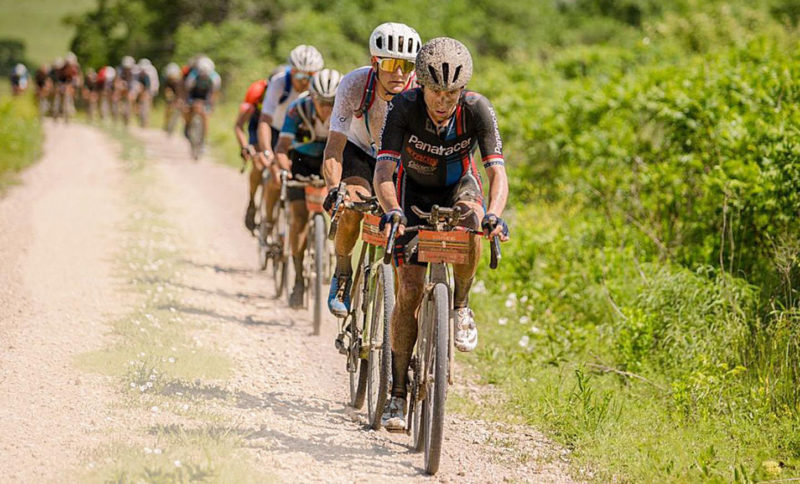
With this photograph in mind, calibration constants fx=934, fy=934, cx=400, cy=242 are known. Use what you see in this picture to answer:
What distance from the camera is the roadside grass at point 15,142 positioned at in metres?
18.3

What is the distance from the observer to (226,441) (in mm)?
5375

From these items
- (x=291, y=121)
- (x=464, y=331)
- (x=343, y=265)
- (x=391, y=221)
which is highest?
(x=291, y=121)

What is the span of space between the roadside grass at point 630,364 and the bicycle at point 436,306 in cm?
107

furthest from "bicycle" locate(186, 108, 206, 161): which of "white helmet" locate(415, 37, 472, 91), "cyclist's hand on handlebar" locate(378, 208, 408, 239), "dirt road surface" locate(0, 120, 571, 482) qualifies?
"cyclist's hand on handlebar" locate(378, 208, 408, 239)

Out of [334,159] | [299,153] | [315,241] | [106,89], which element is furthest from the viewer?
[106,89]

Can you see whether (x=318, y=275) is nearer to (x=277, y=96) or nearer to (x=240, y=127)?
(x=277, y=96)

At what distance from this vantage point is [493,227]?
4902 millimetres

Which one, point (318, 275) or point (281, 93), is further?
point (281, 93)

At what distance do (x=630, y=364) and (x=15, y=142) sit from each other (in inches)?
638

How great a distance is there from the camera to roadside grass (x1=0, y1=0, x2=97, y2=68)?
118500 mm

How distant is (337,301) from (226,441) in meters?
1.60

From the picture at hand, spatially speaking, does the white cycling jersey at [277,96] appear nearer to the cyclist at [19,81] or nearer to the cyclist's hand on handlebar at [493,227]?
the cyclist's hand on handlebar at [493,227]

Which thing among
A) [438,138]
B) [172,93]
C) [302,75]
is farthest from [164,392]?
[172,93]

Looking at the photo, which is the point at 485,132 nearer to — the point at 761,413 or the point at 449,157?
the point at 449,157
